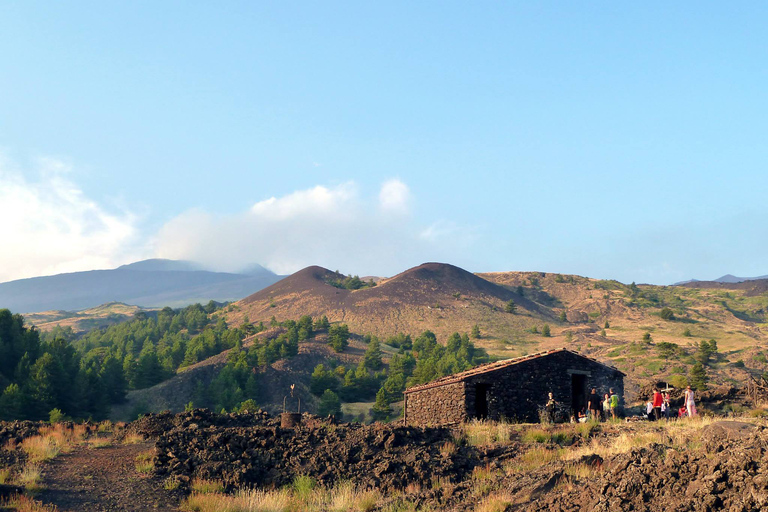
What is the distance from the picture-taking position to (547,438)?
17.3 meters

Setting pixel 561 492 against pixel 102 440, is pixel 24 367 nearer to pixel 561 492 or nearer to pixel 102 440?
pixel 102 440

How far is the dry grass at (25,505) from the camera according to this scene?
11594 mm

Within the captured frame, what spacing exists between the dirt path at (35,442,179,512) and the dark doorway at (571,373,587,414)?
1814cm

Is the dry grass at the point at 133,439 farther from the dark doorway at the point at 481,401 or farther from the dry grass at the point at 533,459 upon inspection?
the dry grass at the point at 533,459

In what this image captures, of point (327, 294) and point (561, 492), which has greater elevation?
point (327, 294)

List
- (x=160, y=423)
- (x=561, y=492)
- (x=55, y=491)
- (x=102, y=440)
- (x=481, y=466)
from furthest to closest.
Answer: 1. (x=160, y=423)
2. (x=102, y=440)
3. (x=481, y=466)
4. (x=55, y=491)
5. (x=561, y=492)

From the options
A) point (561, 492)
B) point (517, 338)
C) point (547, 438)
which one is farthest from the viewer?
point (517, 338)

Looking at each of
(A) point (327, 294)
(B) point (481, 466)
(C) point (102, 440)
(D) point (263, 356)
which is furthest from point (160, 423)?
(A) point (327, 294)

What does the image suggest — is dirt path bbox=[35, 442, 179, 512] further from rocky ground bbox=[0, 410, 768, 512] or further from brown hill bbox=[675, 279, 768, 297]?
brown hill bbox=[675, 279, 768, 297]

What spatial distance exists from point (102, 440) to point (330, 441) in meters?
10.3

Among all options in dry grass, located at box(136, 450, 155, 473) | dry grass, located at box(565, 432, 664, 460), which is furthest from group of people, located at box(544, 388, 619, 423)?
dry grass, located at box(136, 450, 155, 473)

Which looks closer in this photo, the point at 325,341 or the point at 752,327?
the point at 325,341

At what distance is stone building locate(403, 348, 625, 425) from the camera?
79.9 ft

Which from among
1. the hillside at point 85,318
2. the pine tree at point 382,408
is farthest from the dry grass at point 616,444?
the hillside at point 85,318
